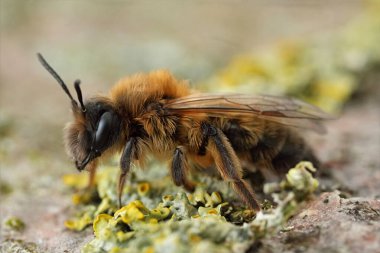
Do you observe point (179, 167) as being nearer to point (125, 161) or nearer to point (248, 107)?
point (125, 161)

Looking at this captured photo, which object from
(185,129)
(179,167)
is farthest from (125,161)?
(185,129)

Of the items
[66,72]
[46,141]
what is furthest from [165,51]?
[46,141]

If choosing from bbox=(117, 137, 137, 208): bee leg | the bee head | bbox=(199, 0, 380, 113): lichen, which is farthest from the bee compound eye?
bbox=(199, 0, 380, 113): lichen

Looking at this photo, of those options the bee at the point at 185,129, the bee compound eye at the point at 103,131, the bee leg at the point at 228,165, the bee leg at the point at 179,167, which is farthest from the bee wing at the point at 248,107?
the bee compound eye at the point at 103,131

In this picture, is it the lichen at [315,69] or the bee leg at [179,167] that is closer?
the bee leg at [179,167]

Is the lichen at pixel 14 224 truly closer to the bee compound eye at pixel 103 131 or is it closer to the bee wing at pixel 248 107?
the bee compound eye at pixel 103 131

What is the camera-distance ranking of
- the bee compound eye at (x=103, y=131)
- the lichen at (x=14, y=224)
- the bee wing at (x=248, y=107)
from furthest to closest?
the lichen at (x=14, y=224) → the bee wing at (x=248, y=107) → the bee compound eye at (x=103, y=131)

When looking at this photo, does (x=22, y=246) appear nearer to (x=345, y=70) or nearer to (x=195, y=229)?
(x=195, y=229)

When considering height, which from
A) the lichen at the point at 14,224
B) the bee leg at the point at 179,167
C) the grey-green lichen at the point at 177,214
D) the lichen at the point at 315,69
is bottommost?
the lichen at the point at 14,224
